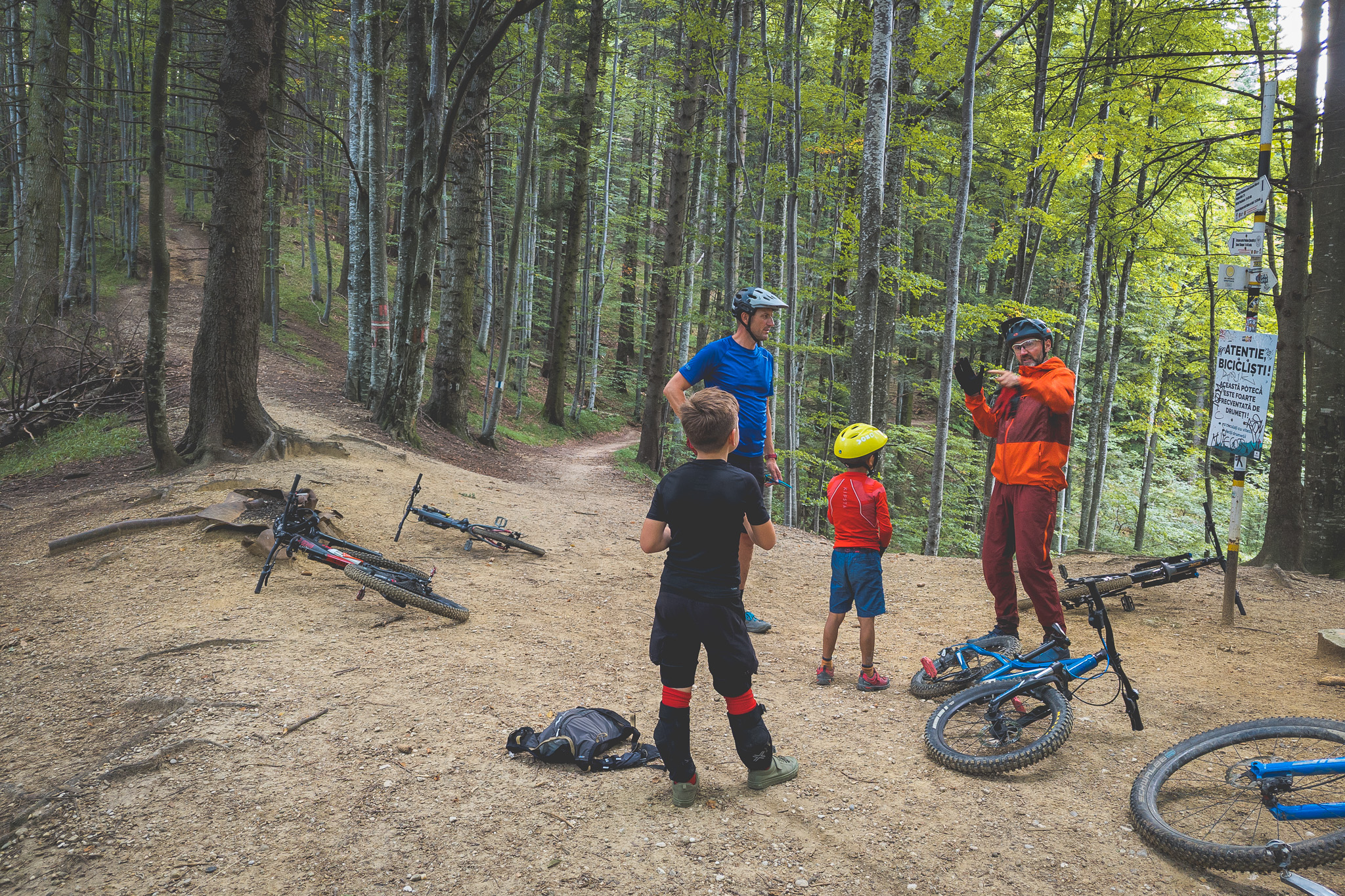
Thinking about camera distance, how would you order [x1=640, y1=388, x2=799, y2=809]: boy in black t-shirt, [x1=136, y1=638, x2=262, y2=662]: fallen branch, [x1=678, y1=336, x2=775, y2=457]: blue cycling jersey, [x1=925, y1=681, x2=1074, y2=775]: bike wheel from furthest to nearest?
[x1=678, y1=336, x2=775, y2=457]: blue cycling jersey, [x1=136, y1=638, x2=262, y2=662]: fallen branch, [x1=925, y1=681, x2=1074, y2=775]: bike wheel, [x1=640, y1=388, x2=799, y2=809]: boy in black t-shirt

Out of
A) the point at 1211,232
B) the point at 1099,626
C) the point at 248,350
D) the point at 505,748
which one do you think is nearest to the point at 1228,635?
the point at 1099,626

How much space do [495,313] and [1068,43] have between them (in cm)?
2165

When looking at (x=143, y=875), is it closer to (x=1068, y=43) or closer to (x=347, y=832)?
(x=347, y=832)

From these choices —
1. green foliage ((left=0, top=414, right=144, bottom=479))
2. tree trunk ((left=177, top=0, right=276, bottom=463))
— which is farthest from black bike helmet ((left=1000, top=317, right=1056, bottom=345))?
green foliage ((left=0, top=414, right=144, bottom=479))

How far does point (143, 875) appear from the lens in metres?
2.57

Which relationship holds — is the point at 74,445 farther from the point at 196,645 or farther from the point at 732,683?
the point at 732,683

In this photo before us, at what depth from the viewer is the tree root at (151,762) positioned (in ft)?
10.2

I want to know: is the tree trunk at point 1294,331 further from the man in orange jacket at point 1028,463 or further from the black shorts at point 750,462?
the black shorts at point 750,462

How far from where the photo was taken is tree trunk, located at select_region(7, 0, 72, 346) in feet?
46.4

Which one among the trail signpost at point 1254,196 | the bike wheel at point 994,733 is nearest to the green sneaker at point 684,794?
the bike wheel at point 994,733

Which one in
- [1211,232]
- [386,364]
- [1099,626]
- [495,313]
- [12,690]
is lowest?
[12,690]

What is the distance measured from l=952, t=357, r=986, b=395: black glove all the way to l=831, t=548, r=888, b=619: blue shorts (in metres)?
1.30

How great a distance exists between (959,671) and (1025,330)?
232 centimetres

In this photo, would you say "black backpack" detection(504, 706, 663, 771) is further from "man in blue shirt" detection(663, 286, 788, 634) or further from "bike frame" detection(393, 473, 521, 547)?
"bike frame" detection(393, 473, 521, 547)
